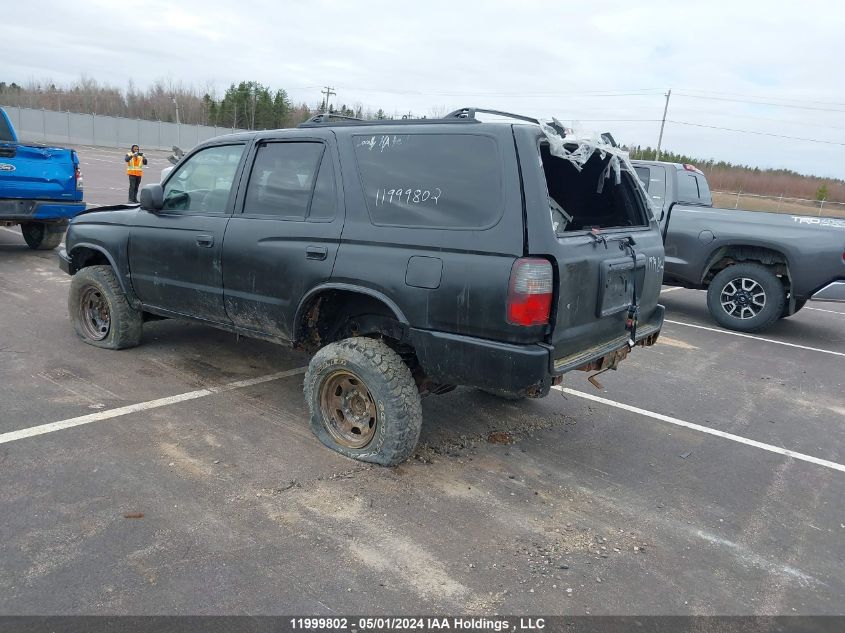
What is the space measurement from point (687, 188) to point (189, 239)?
7412 millimetres

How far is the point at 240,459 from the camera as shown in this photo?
3.87 meters

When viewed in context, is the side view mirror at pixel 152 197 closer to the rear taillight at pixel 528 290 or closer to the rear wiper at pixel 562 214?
the rear wiper at pixel 562 214

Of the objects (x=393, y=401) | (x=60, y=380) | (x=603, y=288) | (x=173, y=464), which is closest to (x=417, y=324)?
(x=393, y=401)

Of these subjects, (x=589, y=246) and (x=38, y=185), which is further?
(x=38, y=185)

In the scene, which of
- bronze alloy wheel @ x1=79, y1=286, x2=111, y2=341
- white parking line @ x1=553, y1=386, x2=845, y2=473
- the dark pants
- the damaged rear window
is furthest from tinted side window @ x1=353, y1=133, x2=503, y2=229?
the dark pants

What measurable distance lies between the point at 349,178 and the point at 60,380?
110 inches

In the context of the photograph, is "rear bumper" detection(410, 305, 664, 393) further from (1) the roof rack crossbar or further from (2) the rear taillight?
(1) the roof rack crossbar

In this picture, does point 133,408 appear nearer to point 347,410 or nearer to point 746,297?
point 347,410

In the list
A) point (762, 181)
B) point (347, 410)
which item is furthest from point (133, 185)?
point (762, 181)

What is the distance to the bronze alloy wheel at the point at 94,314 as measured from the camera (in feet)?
18.8

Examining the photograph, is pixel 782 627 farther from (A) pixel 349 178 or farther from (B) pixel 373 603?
(A) pixel 349 178

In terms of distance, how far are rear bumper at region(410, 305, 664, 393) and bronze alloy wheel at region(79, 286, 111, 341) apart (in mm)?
3424

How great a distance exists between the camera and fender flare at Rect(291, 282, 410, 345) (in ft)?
11.9

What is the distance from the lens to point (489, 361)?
341 cm
